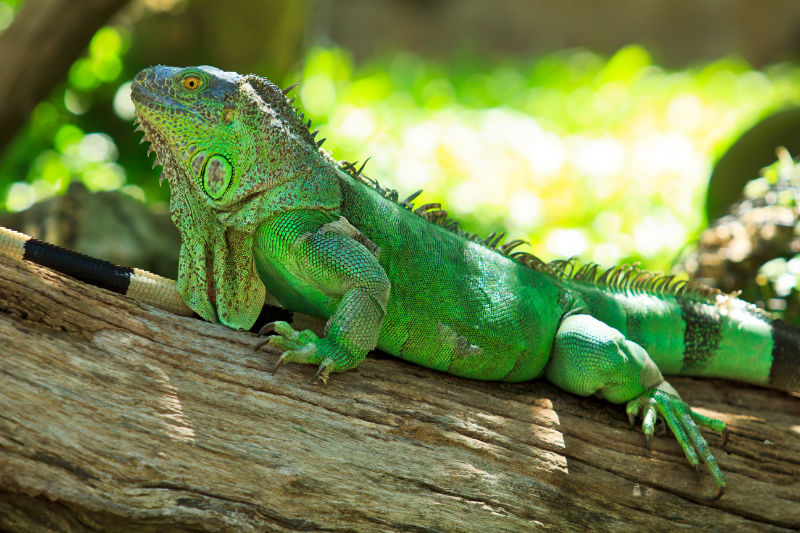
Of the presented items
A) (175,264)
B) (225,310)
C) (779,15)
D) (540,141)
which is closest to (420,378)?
(225,310)

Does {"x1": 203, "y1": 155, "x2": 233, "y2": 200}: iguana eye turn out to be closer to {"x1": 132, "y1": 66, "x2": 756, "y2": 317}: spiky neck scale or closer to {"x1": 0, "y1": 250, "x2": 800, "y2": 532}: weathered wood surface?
{"x1": 132, "y1": 66, "x2": 756, "y2": 317}: spiky neck scale

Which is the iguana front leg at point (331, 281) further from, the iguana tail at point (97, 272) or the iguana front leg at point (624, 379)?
the iguana front leg at point (624, 379)

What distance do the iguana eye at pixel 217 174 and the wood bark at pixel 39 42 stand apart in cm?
338

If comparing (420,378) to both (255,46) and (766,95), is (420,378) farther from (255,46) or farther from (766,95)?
(766,95)

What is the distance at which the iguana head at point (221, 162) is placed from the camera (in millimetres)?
2715

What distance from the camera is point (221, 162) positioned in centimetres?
273

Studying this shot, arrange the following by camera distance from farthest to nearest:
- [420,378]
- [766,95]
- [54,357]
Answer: [766,95] < [420,378] < [54,357]

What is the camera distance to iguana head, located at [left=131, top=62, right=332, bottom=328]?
2715 mm

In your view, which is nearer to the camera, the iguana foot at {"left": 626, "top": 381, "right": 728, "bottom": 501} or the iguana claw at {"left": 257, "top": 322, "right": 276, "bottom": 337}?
the iguana claw at {"left": 257, "top": 322, "right": 276, "bottom": 337}

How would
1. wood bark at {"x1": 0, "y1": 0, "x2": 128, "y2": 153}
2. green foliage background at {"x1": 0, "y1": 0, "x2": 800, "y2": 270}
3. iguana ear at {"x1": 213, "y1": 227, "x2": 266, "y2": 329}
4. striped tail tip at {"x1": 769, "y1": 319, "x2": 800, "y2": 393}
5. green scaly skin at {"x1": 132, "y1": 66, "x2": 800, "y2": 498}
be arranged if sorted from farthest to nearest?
green foliage background at {"x1": 0, "y1": 0, "x2": 800, "y2": 270} → wood bark at {"x1": 0, "y1": 0, "x2": 128, "y2": 153} → striped tail tip at {"x1": 769, "y1": 319, "x2": 800, "y2": 393} → iguana ear at {"x1": 213, "y1": 227, "x2": 266, "y2": 329} → green scaly skin at {"x1": 132, "y1": 66, "x2": 800, "y2": 498}

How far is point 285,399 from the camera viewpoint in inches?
105

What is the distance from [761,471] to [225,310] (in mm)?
2529

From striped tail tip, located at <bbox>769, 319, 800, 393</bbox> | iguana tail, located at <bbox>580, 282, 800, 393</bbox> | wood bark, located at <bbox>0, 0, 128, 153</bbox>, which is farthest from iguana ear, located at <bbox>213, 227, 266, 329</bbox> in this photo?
wood bark, located at <bbox>0, 0, 128, 153</bbox>

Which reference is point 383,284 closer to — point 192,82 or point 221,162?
point 221,162
